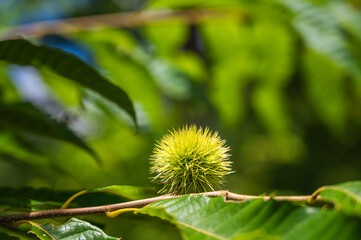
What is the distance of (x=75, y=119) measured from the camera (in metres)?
2.18

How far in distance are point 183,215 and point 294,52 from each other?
2669mm

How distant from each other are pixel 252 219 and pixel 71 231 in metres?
0.42

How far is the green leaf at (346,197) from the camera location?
66 cm

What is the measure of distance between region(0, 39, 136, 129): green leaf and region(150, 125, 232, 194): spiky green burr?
0.20m

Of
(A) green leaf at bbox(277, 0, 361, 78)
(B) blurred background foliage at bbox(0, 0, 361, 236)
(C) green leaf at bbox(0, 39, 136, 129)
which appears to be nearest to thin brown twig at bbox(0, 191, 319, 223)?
(C) green leaf at bbox(0, 39, 136, 129)

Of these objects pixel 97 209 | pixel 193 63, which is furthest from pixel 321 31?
pixel 97 209

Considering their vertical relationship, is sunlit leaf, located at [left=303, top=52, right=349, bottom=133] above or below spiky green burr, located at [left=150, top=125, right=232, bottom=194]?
above

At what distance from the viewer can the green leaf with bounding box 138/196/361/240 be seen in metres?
0.58

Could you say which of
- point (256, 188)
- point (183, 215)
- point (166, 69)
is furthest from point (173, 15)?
point (256, 188)

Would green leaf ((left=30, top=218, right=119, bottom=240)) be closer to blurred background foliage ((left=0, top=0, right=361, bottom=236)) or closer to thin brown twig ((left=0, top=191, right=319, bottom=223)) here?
thin brown twig ((left=0, top=191, right=319, bottom=223))

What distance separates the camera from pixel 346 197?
2.26 ft

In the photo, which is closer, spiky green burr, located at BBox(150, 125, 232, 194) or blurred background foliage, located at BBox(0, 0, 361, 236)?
spiky green burr, located at BBox(150, 125, 232, 194)

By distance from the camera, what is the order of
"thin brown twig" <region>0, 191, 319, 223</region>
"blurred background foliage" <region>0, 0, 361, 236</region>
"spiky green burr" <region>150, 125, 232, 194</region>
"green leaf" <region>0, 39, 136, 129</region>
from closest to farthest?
"thin brown twig" <region>0, 191, 319, 223</region>
"spiky green burr" <region>150, 125, 232, 194</region>
"green leaf" <region>0, 39, 136, 129</region>
"blurred background foliage" <region>0, 0, 361, 236</region>

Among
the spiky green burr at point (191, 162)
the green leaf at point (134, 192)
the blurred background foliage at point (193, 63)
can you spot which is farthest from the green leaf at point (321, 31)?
the green leaf at point (134, 192)
